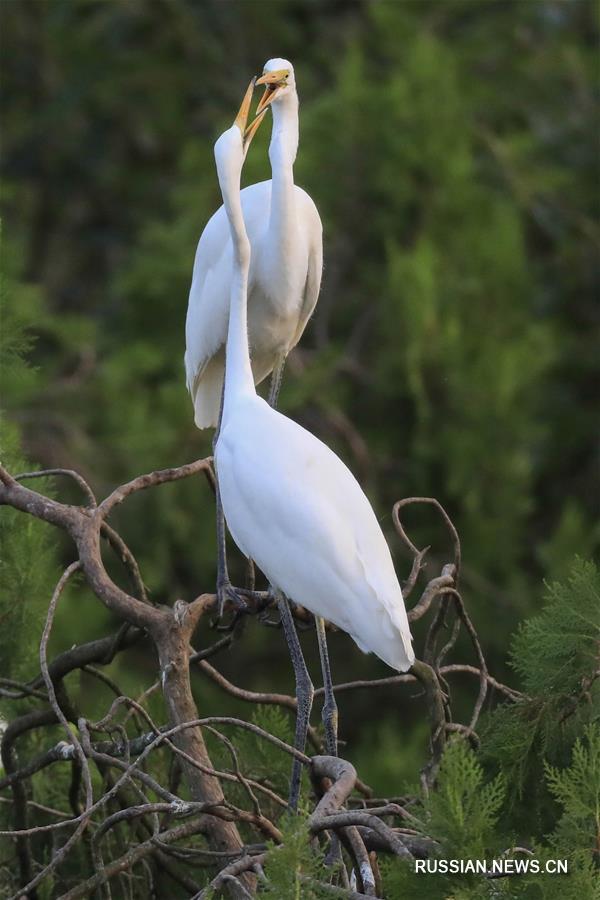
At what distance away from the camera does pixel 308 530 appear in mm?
2762

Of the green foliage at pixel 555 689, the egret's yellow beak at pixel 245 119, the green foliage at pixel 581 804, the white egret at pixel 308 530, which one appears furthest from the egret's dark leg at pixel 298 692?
the egret's yellow beak at pixel 245 119

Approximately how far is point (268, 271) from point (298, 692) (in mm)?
1073

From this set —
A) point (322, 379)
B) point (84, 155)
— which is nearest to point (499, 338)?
point (322, 379)

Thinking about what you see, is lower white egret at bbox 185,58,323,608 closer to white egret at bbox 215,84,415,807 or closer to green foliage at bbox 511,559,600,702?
white egret at bbox 215,84,415,807

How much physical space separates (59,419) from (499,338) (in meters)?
1.86

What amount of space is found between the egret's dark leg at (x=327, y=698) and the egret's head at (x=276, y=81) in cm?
120

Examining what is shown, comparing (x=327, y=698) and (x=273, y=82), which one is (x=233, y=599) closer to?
(x=327, y=698)

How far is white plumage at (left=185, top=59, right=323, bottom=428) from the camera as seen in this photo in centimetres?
365

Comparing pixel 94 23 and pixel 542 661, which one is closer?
pixel 542 661

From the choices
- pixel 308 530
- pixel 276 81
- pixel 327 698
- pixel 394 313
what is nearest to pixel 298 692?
pixel 327 698

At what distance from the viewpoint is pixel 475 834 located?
6.95ft

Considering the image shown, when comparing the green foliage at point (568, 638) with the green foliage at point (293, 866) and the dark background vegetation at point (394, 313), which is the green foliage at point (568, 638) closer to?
the green foliage at point (293, 866)

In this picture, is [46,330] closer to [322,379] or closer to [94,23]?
[322,379]

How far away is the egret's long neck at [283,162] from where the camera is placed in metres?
3.63
